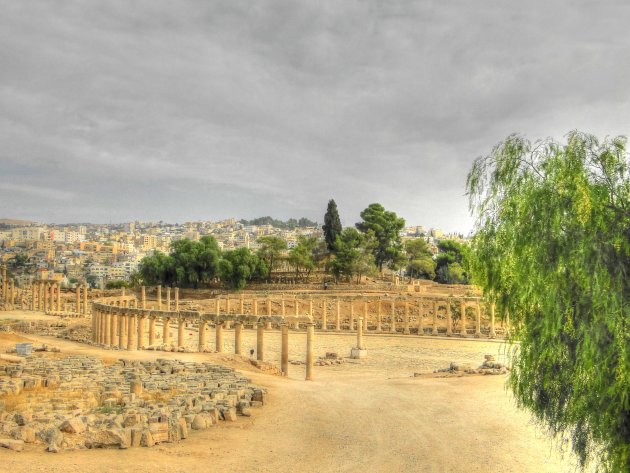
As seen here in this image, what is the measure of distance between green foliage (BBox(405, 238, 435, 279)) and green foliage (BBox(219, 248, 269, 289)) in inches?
1061

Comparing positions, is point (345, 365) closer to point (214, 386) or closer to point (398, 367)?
point (398, 367)

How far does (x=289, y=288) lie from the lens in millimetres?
78375

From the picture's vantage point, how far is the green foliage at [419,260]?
89.1 m

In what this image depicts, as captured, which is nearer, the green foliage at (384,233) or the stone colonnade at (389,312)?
the stone colonnade at (389,312)

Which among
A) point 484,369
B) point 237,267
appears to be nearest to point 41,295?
point 237,267

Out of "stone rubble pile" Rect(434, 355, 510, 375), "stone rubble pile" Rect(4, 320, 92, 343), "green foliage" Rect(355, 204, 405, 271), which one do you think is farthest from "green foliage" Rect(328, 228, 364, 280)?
"stone rubble pile" Rect(434, 355, 510, 375)

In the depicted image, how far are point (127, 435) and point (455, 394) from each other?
13776 millimetres

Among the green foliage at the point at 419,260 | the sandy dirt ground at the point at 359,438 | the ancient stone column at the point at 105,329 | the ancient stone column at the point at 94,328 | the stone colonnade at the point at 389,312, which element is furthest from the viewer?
the green foliage at the point at 419,260

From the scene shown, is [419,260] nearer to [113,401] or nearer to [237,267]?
[237,267]

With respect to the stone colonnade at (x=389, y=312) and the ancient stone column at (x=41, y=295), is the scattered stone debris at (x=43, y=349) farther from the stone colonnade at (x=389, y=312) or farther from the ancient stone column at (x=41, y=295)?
the ancient stone column at (x=41, y=295)

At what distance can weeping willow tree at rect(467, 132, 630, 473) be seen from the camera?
9.98 metres

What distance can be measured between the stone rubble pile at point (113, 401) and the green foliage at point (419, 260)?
66595 millimetres

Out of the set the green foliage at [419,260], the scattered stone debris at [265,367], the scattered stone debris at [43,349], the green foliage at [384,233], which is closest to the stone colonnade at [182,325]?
the scattered stone debris at [265,367]

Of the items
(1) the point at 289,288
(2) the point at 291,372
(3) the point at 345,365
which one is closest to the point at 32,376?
(2) the point at 291,372
